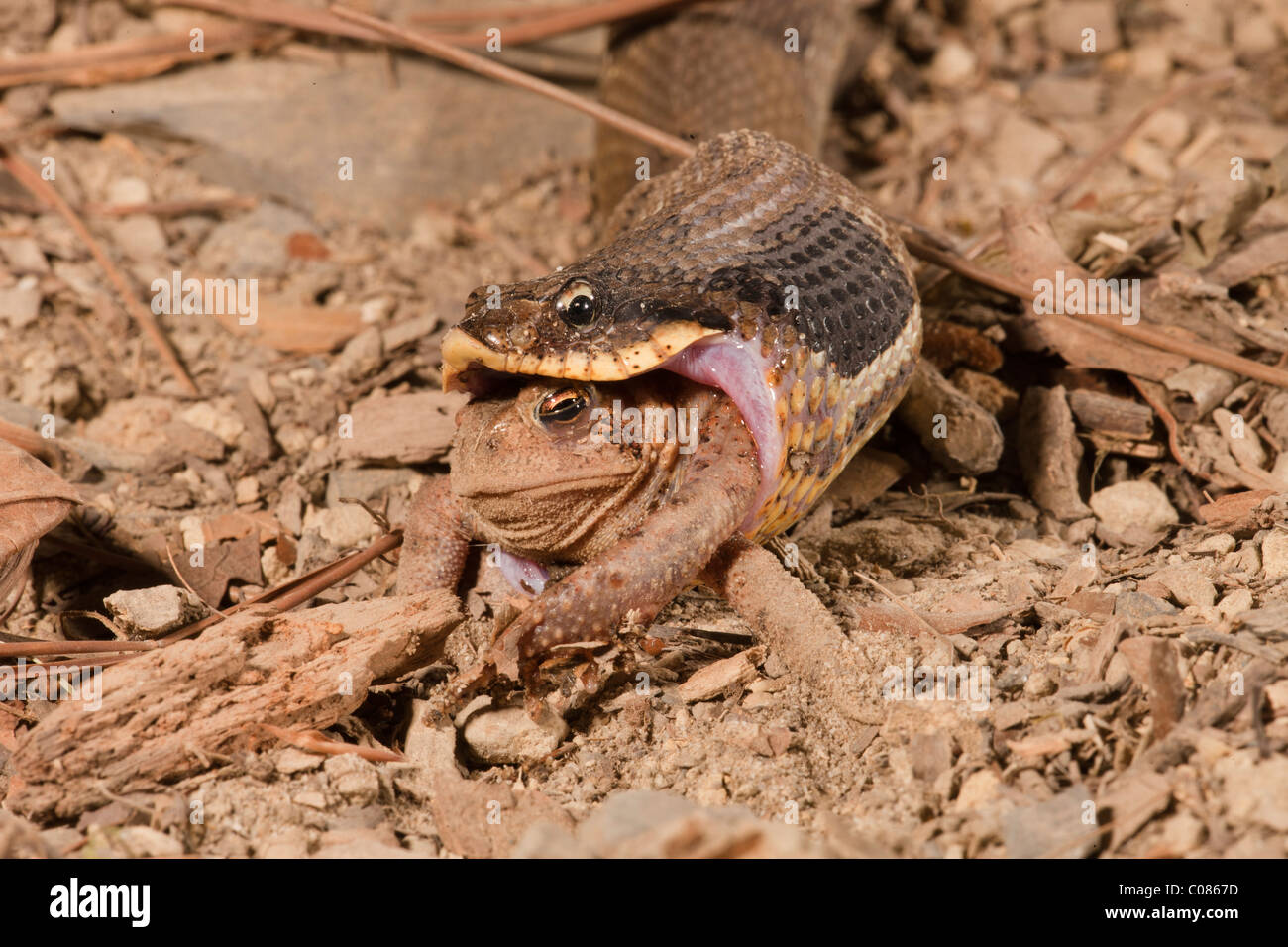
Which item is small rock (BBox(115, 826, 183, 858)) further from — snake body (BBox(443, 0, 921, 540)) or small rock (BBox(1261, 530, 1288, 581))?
small rock (BBox(1261, 530, 1288, 581))

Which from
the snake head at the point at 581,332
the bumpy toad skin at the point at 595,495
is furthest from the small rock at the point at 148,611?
the snake head at the point at 581,332

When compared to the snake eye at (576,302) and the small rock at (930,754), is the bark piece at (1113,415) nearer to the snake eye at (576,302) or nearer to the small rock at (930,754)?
the small rock at (930,754)

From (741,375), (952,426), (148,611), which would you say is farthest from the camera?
(952,426)

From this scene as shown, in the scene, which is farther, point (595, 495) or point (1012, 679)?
point (595, 495)

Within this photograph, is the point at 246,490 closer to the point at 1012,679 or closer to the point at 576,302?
the point at 576,302

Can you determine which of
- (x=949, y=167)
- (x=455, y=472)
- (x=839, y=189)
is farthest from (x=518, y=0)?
(x=455, y=472)

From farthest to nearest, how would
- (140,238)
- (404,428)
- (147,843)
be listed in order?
(140,238) → (404,428) → (147,843)
